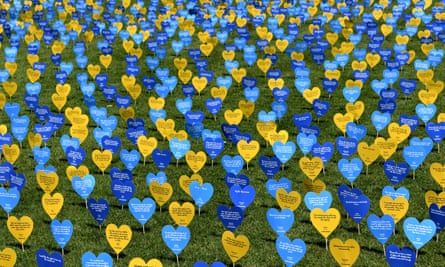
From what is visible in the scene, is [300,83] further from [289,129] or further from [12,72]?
[12,72]

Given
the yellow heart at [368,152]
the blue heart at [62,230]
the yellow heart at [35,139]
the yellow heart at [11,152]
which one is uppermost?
the blue heart at [62,230]

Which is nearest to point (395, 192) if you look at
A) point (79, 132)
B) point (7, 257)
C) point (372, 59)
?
point (7, 257)

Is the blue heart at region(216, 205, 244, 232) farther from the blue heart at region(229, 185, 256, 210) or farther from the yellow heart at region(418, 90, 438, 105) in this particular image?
the yellow heart at region(418, 90, 438, 105)

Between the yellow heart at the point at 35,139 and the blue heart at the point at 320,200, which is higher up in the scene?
the blue heart at the point at 320,200

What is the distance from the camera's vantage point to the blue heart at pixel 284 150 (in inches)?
270

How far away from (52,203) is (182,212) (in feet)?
4.49

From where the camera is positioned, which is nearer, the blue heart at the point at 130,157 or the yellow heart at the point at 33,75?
the blue heart at the point at 130,157

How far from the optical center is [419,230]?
507cm

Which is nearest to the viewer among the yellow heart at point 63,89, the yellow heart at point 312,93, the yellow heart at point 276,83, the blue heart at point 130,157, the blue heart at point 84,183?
the blue heart at point 84,183

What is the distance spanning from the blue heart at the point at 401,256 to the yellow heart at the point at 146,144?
11.1ft

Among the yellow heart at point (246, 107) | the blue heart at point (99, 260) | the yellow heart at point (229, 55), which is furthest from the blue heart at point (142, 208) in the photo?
the yellow heart at point (229, 55)

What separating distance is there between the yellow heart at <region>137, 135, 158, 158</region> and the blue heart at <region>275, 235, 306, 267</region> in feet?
8.85

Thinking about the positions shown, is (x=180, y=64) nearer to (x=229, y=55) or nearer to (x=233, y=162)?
(x=229, y=55)

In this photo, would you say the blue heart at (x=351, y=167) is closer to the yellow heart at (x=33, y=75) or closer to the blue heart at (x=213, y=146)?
the blue heart at (x=213, y=146)
